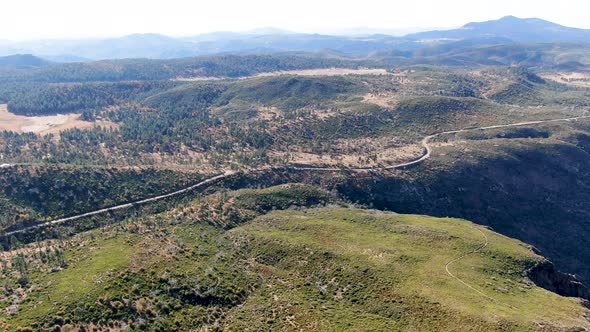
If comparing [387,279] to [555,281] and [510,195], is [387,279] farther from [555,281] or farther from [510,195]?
[510,195]

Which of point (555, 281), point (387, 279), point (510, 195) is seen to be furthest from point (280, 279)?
point (510, 195)

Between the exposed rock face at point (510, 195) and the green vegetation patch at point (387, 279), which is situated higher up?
the green vegetation patch at point (387, 279)

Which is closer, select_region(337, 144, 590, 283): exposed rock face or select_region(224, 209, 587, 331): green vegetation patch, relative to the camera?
select_region(224, 209, 587, 331): green vegetation patch

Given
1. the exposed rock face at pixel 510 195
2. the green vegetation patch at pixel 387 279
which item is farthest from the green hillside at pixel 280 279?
the exposed rock face at pixel 510 195

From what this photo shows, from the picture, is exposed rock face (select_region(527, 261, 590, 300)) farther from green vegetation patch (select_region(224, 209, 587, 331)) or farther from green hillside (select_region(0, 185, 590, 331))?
green hillside (select_region(0, 185, 590, 331))

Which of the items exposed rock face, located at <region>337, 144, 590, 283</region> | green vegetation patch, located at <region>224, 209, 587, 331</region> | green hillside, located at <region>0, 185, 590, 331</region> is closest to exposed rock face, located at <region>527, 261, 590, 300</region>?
green vegetation patch, located at <region>224, 209, 587, 331</region>

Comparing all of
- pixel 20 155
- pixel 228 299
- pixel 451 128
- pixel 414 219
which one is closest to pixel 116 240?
pixel 228 299

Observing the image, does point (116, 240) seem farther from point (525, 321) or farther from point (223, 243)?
point (525, 321)

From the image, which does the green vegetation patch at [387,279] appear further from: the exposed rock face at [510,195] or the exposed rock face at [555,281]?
the exposed rock face at [510,195]
